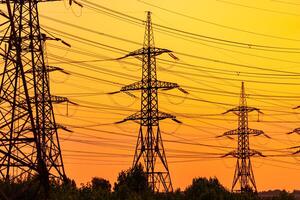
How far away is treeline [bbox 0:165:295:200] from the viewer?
47.8 metres

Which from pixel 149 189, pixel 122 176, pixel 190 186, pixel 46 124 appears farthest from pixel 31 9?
pixel 122 176

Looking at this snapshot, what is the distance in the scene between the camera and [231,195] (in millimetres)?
81875

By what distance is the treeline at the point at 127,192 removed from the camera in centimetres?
4785

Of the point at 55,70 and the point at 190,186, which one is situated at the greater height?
the point at 55,70

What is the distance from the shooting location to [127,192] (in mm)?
77562

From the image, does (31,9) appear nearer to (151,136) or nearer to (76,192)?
(76,192)

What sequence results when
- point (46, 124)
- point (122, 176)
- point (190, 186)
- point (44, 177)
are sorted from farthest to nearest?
point (122, 176) < point (190, 186) < point (46, 124) < point (44, 177)

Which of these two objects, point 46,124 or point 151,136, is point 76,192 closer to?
point 46,124

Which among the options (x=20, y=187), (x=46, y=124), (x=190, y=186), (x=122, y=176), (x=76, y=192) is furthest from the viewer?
(x=122, y=176)

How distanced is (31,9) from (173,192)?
27.7 meters

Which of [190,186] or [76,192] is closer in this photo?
[76,192]

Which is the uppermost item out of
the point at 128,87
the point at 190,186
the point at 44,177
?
the point at 128,87

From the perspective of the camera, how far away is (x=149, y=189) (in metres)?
79.2

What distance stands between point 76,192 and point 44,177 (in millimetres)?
29115
